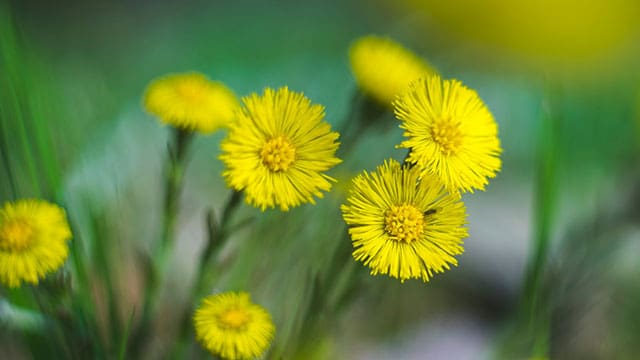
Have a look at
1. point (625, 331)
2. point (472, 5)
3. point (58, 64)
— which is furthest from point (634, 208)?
point (58, 64)

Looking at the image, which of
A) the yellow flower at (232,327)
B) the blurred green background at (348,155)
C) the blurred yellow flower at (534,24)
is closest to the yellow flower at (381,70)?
the blurred green background at (348,155)

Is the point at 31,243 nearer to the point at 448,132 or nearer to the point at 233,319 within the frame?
the point at 233,319

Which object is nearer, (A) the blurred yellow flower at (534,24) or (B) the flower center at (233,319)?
(B) the flower center at (233,319)

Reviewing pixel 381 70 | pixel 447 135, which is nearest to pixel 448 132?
pixel 447 135

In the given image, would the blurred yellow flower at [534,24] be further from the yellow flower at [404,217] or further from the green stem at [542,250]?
the yellow flower at [404,217]

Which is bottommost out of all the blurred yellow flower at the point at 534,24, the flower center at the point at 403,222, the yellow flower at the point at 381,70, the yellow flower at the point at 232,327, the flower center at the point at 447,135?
the yellow flower at the point at 232,327

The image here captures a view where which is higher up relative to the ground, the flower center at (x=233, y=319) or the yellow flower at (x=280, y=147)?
the yellow flower at (x=280, y=147)
